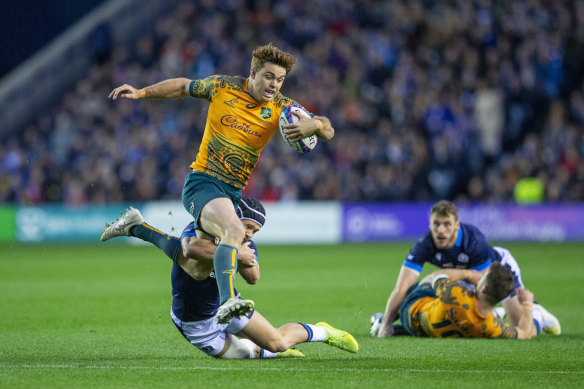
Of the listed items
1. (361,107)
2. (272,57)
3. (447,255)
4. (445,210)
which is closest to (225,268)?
(272,57)

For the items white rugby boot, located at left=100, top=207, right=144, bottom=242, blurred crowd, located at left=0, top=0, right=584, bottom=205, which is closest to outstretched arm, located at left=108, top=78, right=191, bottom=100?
white rugby boot, located at left=100, top=207, right=144, bottom=242

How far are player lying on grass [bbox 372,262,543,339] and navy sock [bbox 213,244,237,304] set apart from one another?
233cm

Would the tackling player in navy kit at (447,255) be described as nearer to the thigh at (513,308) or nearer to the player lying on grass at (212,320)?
the thigh at (513,308)

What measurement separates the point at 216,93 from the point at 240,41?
712 inches

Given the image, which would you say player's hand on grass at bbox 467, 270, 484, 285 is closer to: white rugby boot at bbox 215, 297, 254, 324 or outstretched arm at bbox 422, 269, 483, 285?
outstretched arm at bbox 422, 269, 483, 285

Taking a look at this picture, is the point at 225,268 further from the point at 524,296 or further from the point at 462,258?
the point at 524,296

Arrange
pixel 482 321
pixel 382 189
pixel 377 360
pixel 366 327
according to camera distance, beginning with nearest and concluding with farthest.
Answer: pixel 377 360 → pixel 482 321 → pixel 366 327 → pixel 382 189

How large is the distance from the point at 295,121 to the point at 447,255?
2.45 m

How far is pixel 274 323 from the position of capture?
31.5ft

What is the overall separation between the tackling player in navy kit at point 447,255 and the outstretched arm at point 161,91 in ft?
9.01

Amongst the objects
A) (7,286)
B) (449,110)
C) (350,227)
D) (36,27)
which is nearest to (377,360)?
(7,286)

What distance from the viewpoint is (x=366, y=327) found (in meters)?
9.50

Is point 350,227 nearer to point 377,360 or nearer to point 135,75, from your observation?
point 135,75

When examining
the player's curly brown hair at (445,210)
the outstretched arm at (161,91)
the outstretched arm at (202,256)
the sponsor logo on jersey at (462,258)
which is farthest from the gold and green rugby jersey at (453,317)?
the outstretched arm at (161,91)
